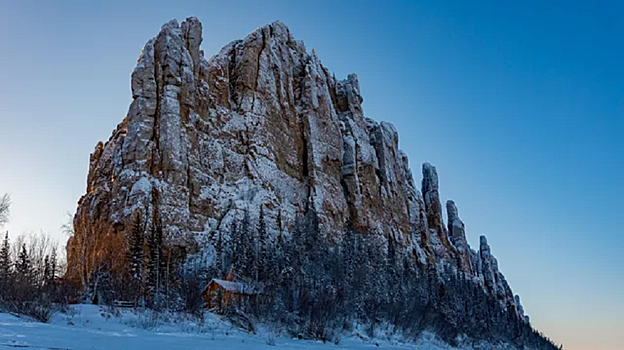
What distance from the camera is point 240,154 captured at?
7412 centimetres

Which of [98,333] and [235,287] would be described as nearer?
[98,333]

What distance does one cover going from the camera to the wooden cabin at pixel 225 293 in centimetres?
4047

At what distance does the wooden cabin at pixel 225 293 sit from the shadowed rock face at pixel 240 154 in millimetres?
10483

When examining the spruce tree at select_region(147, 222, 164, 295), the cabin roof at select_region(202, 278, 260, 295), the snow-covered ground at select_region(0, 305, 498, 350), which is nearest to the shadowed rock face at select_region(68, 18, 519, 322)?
the spruce tree at select_region(147, 222, 164, 295)

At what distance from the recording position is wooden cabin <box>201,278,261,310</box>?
40.5 m

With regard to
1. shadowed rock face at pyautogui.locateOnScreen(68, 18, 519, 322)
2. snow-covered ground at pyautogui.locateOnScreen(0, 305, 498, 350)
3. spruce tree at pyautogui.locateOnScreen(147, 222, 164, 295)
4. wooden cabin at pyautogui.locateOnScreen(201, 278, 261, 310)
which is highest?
shadowed rock face at pyautogui.locateOnScreen(68, 18, 519, 322)

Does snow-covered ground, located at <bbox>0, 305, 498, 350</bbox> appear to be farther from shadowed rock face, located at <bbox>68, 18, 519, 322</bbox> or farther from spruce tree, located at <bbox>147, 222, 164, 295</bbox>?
shadowed rock face, located at <bbox>68, 18, 519, 322</bbox>

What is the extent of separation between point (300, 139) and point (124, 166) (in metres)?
30.5

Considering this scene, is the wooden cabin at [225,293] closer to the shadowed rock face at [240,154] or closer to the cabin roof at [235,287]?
the cabin roof at [235,287]

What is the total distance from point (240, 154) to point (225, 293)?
116ft

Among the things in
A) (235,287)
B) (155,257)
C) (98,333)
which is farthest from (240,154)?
(98,333)

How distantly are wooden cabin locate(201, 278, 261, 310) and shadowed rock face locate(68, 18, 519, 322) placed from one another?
34.4 feet

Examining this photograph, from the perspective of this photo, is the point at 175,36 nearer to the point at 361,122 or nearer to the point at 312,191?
the point at 312,191

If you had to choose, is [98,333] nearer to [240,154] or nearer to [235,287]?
[235,287]
